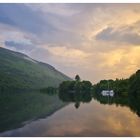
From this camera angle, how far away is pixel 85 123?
5777 millimetres

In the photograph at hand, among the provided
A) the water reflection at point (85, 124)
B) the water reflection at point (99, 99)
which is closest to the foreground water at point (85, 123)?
the water reflection at point (85, 124)

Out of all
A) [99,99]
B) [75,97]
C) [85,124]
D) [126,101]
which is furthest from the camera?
[126,101]

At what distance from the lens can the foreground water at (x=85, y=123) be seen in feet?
16.6

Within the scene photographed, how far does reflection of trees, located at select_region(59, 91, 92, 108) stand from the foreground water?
142 millimetres

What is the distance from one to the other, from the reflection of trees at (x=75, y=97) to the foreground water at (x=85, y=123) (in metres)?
0.14

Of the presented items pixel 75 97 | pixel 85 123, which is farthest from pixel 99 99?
pixel 85 123

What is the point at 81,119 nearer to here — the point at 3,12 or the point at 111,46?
the point at 111,46

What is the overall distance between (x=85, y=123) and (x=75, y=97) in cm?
124

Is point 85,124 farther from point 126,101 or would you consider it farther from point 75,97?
point 126,101

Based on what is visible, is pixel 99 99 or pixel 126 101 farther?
pixel 126 101

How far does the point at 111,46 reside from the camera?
6023mm

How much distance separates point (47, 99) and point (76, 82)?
1257 millimetres

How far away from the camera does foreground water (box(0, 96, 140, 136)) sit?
5070 mm

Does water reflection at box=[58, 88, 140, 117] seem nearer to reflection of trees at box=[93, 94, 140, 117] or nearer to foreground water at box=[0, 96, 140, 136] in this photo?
reflection of trees at box=[93, 94, 140, 117]
